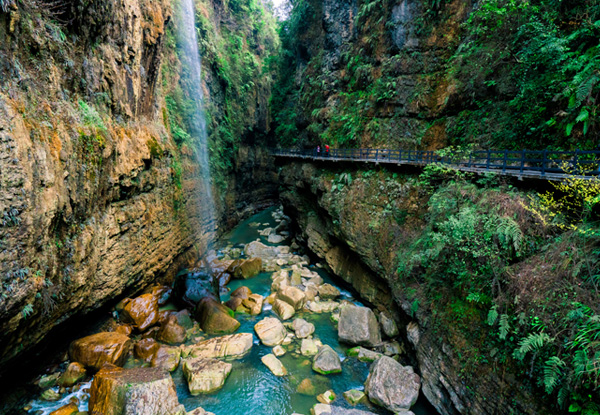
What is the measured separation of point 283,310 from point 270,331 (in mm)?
1469

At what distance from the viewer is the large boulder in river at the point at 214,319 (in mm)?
10320

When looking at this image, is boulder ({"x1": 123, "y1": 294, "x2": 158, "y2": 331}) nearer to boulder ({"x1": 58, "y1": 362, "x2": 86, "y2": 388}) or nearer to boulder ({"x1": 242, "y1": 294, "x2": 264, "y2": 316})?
boulder ({"x1": 58, "y1": 362, "x2": 86, "y2": 388})

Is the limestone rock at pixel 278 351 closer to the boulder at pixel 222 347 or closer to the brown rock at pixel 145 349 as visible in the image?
the boulder at pixel 222 347

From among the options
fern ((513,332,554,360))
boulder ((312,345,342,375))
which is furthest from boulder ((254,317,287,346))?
fern ((513,332,554,360))

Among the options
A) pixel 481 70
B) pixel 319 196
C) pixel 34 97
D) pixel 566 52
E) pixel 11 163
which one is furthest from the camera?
pixel 319 196

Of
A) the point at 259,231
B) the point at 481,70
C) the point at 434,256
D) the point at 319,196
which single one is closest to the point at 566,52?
the point at 481,70

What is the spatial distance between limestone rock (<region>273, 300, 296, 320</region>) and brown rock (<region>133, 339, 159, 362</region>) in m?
4.82

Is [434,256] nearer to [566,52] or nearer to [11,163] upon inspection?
[566,52]

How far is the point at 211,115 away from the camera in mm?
19516

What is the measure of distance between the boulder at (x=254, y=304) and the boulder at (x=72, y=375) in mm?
5888

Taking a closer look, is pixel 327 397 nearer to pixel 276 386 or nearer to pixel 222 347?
pixel 276 386

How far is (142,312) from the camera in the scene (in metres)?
10.1

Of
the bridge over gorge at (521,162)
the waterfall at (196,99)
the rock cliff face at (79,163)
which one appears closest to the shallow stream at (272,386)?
the rock cliff face at (79,163)

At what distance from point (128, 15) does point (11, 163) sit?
8376mm
